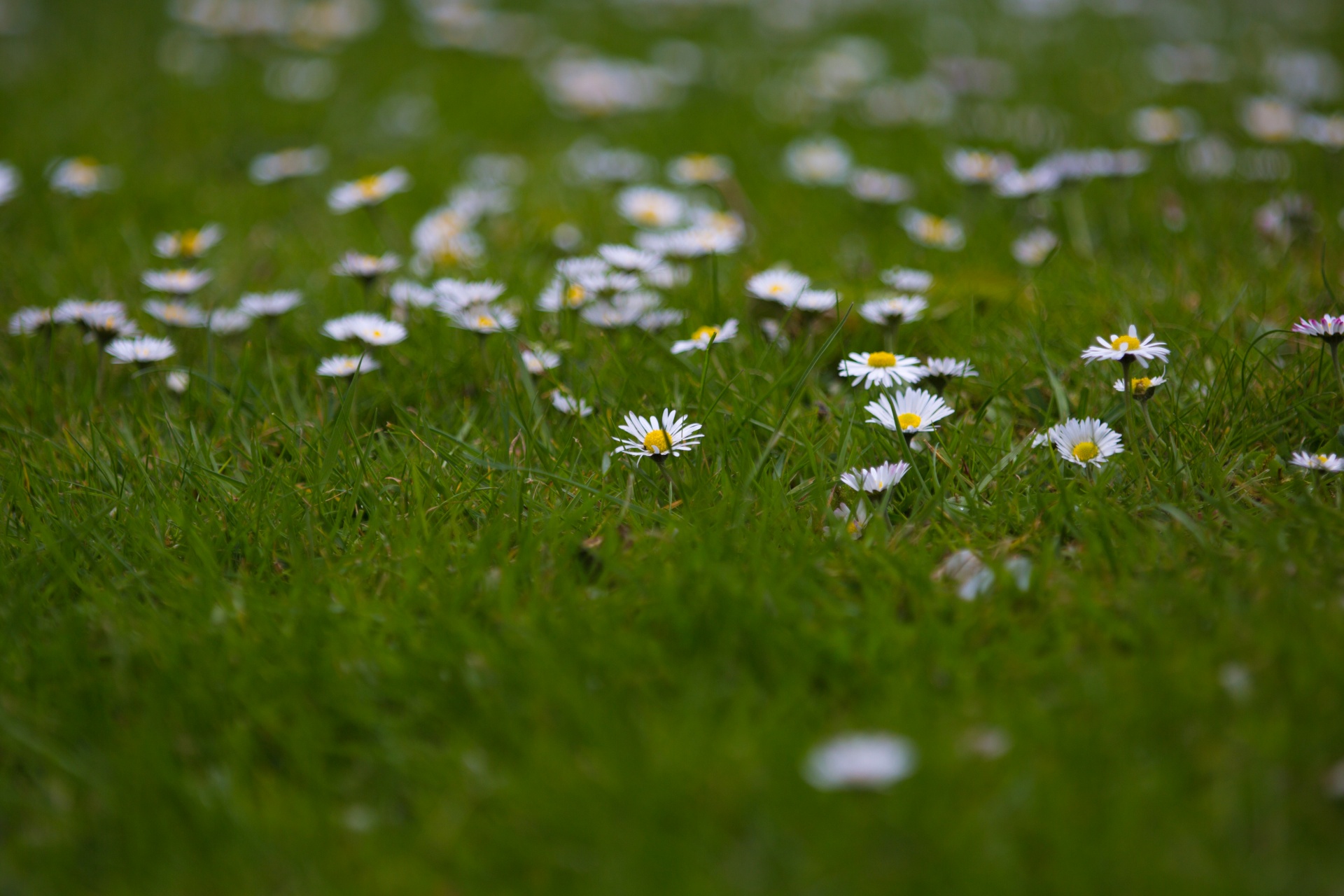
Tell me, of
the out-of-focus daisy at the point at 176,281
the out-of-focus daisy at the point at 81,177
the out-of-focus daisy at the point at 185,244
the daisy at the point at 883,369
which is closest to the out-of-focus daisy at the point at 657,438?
the daisy at the point at 883,369

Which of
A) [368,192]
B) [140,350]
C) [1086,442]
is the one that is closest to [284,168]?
[368,192]

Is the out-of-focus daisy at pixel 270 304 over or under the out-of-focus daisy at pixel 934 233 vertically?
under

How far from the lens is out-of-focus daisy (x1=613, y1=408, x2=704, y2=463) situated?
68.6 inches

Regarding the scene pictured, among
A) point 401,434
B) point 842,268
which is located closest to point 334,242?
point 401,434

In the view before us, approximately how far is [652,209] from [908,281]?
0.99 metres

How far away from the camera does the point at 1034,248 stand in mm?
2785

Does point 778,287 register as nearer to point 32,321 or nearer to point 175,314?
point 175,314

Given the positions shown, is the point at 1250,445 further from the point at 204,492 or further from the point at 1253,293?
the point at 204,492

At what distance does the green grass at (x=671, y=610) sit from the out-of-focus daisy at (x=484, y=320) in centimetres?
9

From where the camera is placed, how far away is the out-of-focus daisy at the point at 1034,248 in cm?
275

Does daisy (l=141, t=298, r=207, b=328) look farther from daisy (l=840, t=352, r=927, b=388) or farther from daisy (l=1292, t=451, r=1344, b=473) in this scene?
daisy (l=1292, t=451, r=1344, b=473)

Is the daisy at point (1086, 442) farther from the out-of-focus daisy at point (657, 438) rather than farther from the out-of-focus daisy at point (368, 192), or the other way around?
the out-of-focus daisy at point (368, 192)

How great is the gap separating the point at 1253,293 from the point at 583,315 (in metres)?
1.60

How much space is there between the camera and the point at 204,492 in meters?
1.81
